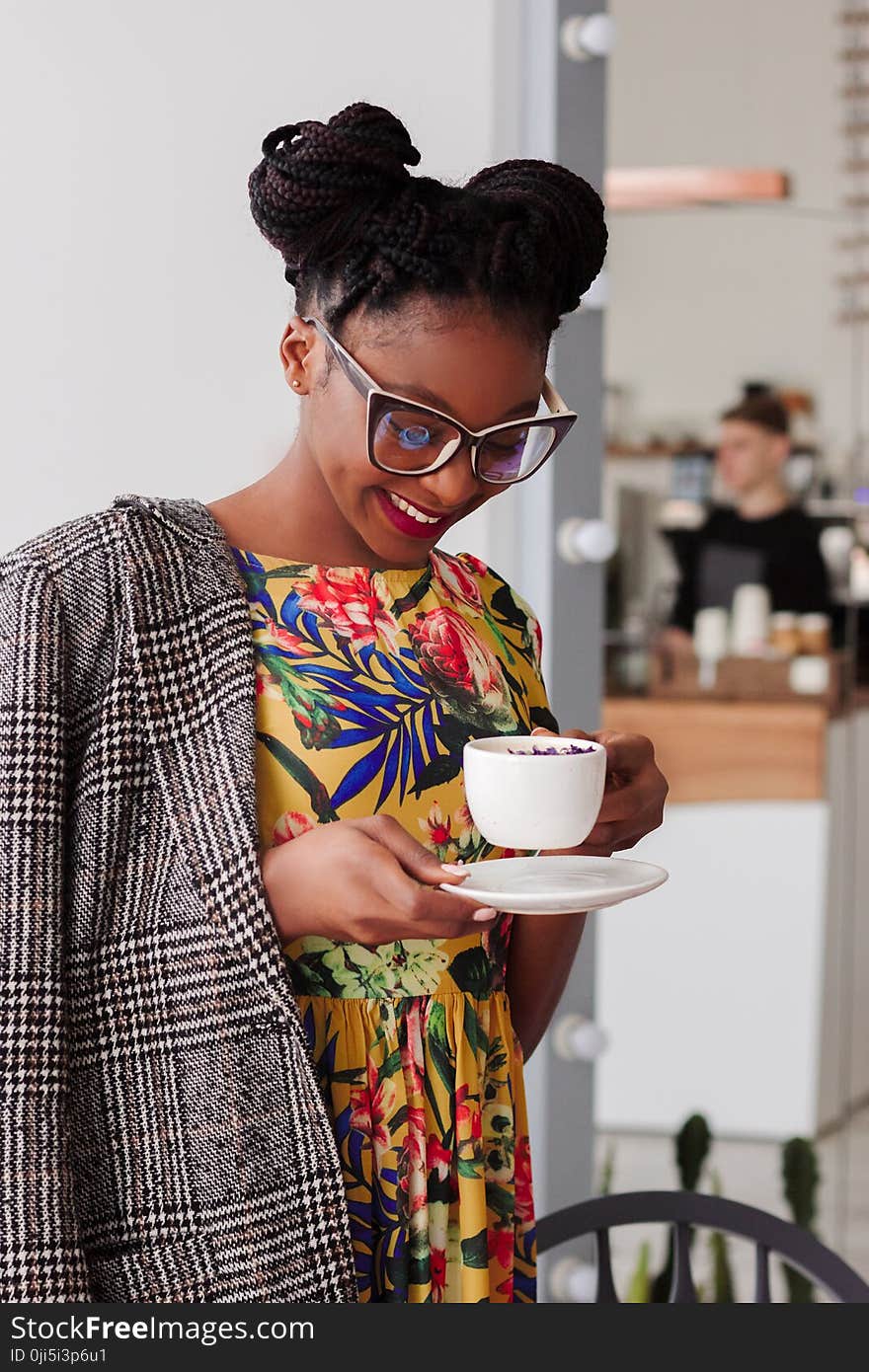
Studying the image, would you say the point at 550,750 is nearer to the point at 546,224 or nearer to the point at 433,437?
the point at 433,437

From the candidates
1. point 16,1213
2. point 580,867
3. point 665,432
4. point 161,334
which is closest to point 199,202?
point 161,334

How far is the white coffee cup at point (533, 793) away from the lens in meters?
0.83

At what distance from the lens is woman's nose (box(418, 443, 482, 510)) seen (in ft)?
2.88

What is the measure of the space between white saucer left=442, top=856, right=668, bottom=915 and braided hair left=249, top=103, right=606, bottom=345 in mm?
326

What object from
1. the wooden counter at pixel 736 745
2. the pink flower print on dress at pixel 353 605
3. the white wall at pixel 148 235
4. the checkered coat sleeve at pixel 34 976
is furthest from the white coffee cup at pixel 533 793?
the wooden counter at pixel 736 745

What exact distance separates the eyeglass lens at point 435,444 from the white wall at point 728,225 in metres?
2.57

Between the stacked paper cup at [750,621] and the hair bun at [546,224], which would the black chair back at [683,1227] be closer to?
the hair bun at [546,224]

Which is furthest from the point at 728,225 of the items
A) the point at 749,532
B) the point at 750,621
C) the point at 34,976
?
the point at 34,976

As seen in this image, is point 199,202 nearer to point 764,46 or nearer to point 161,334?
point 161,334

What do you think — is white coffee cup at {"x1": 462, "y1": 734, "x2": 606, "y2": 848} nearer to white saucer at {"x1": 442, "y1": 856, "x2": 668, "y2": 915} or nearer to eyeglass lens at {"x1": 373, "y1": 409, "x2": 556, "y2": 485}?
white saucer at {"x1": 442, "y1": 856, "x2": 668, "y2": 915}

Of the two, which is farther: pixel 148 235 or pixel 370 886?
pixel 148 235

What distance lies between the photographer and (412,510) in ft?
3.01

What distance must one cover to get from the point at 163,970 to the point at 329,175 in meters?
0.48

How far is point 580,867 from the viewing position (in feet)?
2.89
